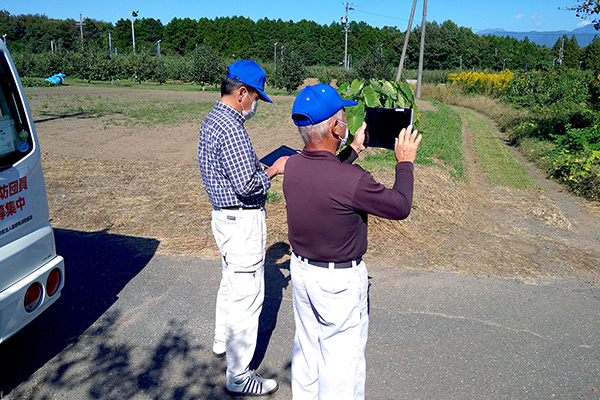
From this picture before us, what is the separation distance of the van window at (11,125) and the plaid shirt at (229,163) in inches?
51.8

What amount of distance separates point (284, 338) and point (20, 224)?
2.14m

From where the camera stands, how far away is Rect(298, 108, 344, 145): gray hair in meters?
2.45

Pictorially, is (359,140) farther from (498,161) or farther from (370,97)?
(498,161)

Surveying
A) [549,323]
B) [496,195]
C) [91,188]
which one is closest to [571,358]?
[549,323]

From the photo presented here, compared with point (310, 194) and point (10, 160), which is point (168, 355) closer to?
point (10, 160)

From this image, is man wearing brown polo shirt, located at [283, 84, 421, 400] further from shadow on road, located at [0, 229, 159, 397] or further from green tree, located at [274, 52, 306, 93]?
green tree, located at [274, 52, 306, 93]

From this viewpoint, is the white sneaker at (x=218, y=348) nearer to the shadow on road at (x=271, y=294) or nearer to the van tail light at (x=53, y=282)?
the shadow on road at (x=271, y=294)

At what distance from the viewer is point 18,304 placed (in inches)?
123

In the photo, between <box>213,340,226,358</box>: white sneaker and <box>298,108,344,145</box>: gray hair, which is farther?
<box>213,340,226,358</box>: white sneaker

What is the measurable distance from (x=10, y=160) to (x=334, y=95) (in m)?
2.28

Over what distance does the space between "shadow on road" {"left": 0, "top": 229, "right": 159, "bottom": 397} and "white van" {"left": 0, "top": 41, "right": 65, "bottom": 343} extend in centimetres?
48

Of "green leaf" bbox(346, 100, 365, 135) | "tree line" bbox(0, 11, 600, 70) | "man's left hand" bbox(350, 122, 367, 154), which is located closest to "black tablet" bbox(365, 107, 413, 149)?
"man's left hand" bbox(350, 122, 367, 154)

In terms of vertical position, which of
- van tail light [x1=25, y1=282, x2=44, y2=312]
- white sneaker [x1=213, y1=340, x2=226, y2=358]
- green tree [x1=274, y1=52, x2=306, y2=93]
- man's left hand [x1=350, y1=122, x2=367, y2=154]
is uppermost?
green tree [x1=274, y1=52, x2=306, y2=93]

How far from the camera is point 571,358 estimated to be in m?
3.66
